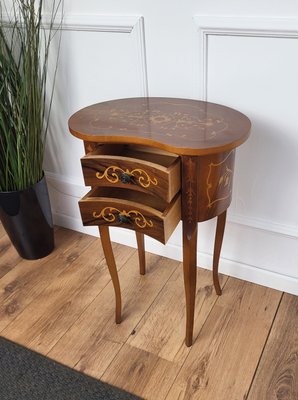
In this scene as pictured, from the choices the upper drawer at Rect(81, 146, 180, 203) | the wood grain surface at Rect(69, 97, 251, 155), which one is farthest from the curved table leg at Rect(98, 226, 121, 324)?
the wood grain surface at Rect(69, 97, 251, 155)

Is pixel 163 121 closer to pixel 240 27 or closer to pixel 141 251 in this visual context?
pixel 240 27

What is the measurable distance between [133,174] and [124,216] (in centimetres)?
12

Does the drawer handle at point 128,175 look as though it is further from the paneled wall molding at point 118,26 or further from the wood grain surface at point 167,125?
the paneled wall molding at point 118,26

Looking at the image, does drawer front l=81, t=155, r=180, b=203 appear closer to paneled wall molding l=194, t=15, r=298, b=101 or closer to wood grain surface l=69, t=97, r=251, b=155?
wood grain surface l=69, t=97, r=251, b=155

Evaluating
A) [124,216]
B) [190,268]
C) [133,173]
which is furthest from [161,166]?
[190,268]

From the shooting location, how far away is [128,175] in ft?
3.02

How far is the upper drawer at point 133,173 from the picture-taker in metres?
0.88

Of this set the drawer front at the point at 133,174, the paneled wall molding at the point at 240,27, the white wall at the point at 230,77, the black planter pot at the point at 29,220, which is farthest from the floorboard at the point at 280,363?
the black planter pot at the point at 29,220

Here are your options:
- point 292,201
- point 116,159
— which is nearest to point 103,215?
point 116,159

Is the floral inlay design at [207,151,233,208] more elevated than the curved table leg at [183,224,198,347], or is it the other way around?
the floral inlay design at [207,151,233,208]

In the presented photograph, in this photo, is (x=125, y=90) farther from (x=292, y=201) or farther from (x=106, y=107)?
(x=292, y=201)

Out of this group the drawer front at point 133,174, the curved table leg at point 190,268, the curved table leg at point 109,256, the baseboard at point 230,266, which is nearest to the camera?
the drawer front at point 133,174

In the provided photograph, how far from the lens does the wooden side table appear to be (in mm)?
891

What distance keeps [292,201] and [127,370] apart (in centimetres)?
72
